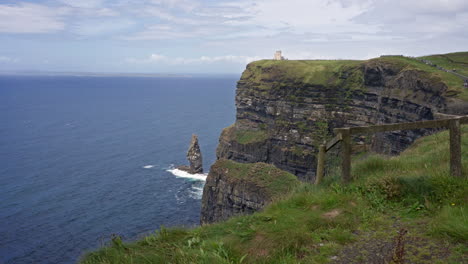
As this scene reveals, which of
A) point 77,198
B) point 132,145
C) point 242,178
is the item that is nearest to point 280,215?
point 242,178

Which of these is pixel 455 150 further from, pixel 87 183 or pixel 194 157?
pixel 194 157

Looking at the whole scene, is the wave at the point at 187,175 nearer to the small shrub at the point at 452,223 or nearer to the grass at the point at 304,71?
the grass at the point at 304,71

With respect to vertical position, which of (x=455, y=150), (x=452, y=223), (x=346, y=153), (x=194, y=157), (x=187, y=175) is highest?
(x=455, y=150)

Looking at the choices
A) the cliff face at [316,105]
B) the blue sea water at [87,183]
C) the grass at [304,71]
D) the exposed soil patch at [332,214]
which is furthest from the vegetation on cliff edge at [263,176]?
the grass at [304,71]

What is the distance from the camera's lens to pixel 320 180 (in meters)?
11.1

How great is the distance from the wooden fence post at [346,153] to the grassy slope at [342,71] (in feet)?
149

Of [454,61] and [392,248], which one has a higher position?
[454,61]

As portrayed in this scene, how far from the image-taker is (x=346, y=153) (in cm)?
981

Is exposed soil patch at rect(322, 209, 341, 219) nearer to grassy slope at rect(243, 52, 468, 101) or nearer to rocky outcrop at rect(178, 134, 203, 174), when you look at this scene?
grassy slope at rect(243, 52, 468, 101)

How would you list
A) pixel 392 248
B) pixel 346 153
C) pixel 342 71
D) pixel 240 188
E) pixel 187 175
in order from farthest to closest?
1. pixel 187 175
2. pixel 342 71
3. pixel 240 188
4. pixel 346 153
5. pixel 392 248

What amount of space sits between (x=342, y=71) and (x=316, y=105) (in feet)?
38.1

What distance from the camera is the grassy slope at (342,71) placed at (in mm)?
54094

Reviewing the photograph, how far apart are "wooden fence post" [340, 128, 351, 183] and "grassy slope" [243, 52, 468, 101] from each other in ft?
149

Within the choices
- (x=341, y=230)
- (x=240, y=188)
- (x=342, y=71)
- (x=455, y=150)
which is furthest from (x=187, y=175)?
(x=341, y=230)
